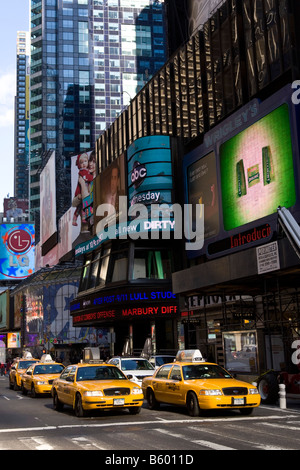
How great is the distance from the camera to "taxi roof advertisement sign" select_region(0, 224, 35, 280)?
119 metres

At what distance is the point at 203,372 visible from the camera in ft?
55.3

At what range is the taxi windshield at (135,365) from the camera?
23.6 metres

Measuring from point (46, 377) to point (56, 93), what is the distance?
13332 cm

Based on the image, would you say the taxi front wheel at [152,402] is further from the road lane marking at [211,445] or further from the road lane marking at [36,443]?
the road lane marking at [211,445]

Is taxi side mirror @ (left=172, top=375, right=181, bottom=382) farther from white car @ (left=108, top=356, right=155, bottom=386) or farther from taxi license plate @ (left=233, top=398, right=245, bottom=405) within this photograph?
white car @ (left=108, top=356, right=155, bottom=386)

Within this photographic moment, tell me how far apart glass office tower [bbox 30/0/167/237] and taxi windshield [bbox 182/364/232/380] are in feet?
424

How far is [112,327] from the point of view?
50625 mm

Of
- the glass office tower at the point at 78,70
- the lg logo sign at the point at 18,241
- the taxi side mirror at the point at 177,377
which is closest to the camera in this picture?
the taxi side mirror at the point at 177,377

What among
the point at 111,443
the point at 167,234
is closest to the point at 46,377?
the point at 111,443

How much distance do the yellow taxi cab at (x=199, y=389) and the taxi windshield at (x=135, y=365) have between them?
5.02 m

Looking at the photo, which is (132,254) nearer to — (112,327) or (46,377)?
(112,327)

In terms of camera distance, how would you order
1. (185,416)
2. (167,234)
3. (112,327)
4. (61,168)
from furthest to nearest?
(61,168) < (112,327) < (167,234) < (185,416)

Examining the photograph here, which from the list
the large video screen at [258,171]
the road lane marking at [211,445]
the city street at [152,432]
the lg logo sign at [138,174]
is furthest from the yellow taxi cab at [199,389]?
the lg logo sign at [138,174]

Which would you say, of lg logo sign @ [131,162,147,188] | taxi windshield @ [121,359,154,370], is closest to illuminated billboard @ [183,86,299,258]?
lg logo sign @ [131,162,147,188]
